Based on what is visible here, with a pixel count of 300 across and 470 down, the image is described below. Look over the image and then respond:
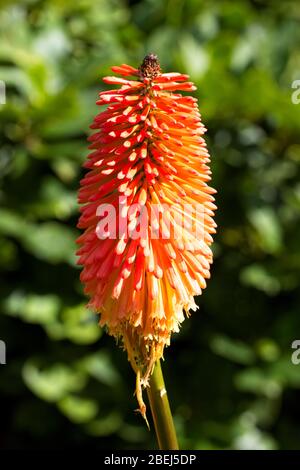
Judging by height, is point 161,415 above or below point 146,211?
below

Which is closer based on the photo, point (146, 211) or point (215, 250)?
point (146, 211)

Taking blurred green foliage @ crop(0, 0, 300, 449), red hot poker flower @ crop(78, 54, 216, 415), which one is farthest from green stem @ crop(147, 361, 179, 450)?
blurred green foliage @ crop(0, 0, 300, 449)

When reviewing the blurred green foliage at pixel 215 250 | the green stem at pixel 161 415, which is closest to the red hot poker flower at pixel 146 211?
the green stem at pixel 161 415

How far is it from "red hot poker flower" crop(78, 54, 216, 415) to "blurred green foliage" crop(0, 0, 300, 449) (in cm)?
200

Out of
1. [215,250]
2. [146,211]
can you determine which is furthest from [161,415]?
[215,250]

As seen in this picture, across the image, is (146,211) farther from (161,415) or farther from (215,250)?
(215,250)

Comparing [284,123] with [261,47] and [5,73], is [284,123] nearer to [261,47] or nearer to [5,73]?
[261,47]

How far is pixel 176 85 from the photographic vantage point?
1415mm

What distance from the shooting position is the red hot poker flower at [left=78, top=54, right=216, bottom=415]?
55.0 inches

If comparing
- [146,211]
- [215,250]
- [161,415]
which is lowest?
[161,415]

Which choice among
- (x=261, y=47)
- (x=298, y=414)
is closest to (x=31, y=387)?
(x=298, y=414)

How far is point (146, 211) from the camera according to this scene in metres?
1.41

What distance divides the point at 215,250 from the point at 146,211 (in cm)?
230

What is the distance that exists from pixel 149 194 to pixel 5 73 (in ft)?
7.35
